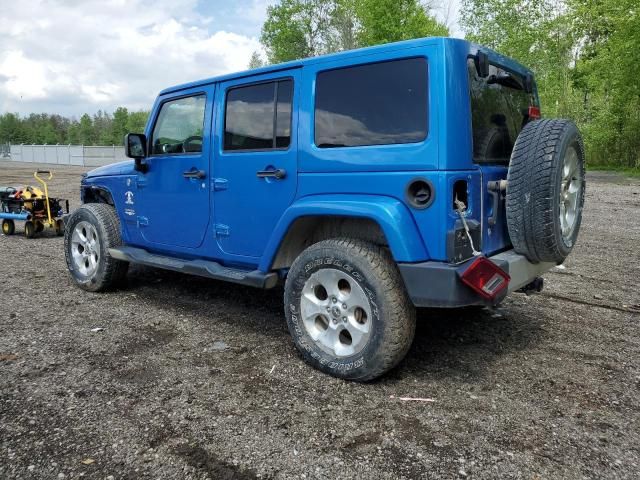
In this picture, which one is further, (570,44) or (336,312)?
(570,44)

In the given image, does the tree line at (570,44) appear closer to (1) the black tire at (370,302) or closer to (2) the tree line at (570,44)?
(2) the tree line at (570,44)

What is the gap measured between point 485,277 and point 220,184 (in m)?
2.19

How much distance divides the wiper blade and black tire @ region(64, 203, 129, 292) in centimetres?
379

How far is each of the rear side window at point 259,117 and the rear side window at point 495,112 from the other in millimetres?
1279

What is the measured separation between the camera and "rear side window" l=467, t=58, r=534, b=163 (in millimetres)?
3105

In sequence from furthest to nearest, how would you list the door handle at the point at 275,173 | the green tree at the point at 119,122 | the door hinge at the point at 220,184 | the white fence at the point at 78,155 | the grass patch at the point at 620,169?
the green tree at the point at 119,122, the white fence at the point at 78,155, the grass patch at the point at 620,169, the door hinge at the point at 220,184, the door handle at the point at 275,173

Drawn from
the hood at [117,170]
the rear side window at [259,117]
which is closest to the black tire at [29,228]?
the hood at [117,170]

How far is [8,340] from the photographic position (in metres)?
3.88

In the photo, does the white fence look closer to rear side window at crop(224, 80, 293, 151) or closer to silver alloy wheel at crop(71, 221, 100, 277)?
silver alloy wheel at crop(71, 221, 100, 277)

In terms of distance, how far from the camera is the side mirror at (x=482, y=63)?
10.1ft

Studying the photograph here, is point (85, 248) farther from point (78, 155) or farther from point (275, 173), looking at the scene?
point (78, 155)

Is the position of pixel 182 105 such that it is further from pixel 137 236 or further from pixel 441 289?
pixel 441 289

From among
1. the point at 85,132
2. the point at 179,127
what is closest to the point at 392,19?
→ the point at 179,127

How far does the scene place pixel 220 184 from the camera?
13.2 feet
